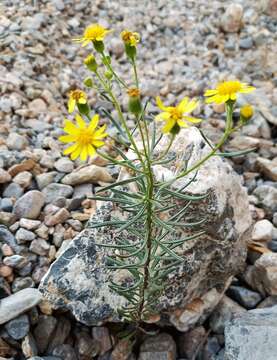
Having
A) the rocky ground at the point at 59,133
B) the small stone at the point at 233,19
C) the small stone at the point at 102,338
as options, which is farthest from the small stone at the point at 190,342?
the small stone at the point at 233,19

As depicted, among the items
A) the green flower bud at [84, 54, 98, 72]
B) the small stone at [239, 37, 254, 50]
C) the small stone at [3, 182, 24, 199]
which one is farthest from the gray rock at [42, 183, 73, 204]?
the small stone at [239, 37, 254, 50]

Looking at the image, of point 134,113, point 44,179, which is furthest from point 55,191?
point 134,113

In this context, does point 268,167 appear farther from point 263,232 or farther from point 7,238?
point 7,238

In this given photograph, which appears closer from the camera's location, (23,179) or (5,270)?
(5,270)

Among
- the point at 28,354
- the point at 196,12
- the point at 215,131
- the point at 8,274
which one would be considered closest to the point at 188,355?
the point at 28,354

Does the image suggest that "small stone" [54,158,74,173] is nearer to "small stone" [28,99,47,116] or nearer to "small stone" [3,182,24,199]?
Answer: "small stone" [3,182,24,199]

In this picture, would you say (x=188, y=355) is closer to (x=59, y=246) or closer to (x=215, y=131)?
(x=59, y=246)

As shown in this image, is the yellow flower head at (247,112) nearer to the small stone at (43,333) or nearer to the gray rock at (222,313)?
the gray rock at (222,313)
